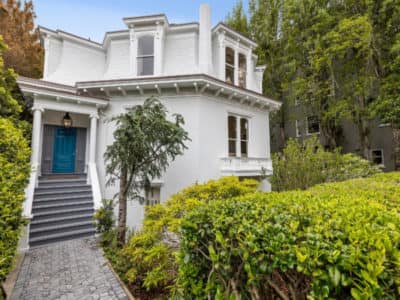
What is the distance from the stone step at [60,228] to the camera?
584cm

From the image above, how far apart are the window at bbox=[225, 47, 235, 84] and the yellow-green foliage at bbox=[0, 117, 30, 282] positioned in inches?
331

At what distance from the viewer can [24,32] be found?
13375 millimetres

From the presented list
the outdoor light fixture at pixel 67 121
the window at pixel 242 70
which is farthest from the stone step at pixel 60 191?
the window at pixel 242 70

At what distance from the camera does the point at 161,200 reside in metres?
7.98

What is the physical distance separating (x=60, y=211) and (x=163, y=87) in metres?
5.76

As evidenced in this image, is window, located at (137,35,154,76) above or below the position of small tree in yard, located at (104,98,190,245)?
above

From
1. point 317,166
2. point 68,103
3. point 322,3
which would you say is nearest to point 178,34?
point 68,103

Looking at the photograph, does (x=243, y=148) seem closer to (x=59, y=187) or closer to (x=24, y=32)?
(x=59, y=187)

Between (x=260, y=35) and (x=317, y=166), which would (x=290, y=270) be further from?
(x=260, y=35)

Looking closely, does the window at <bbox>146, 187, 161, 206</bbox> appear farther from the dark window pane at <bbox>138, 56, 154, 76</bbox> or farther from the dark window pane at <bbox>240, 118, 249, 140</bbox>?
the dark window pane at <bbox>138, 56, 154, 76</bbox>

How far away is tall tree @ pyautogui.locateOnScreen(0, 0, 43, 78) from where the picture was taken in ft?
39.4

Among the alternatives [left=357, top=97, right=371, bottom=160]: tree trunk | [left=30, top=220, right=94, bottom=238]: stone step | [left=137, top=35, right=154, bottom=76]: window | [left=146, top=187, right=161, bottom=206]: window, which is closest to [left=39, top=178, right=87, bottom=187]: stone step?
[left=30, top=220, right=94, bottom=238]: stone step

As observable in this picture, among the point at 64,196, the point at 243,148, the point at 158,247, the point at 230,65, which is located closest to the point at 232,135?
the point at 243,148

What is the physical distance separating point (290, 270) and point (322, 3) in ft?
60.2
